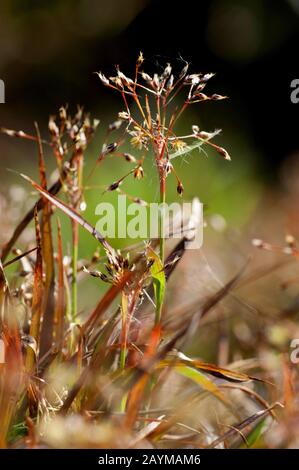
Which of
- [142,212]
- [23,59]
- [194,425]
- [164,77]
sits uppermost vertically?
[23,59]

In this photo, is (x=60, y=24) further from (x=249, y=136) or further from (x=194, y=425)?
(x=194, y=425)

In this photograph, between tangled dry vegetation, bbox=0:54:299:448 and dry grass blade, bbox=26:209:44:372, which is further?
dry grass blade, bbox=26:209:44:372

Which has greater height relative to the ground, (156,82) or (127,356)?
(156,82)

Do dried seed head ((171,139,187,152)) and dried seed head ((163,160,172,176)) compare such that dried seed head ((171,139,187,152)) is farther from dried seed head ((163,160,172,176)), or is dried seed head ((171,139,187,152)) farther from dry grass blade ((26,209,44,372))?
dry grass blade ((26,209,44,372))

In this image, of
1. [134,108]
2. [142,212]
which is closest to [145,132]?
[142,212]

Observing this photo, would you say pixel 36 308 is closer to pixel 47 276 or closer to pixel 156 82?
pixel 47 276

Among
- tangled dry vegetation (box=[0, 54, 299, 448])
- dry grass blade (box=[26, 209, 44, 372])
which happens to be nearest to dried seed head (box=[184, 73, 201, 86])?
tangled dry vegetation (box=[0, 54, 299, 448])

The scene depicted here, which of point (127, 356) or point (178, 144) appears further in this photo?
point (127, 356)

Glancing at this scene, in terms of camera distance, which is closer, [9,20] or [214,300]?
[214,300]

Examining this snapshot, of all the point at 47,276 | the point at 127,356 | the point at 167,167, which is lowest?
the point at 127,356

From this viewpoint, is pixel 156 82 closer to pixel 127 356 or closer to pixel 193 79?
pixel 193 79

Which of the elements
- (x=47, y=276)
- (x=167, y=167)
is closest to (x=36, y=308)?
(x=47, y=276)
